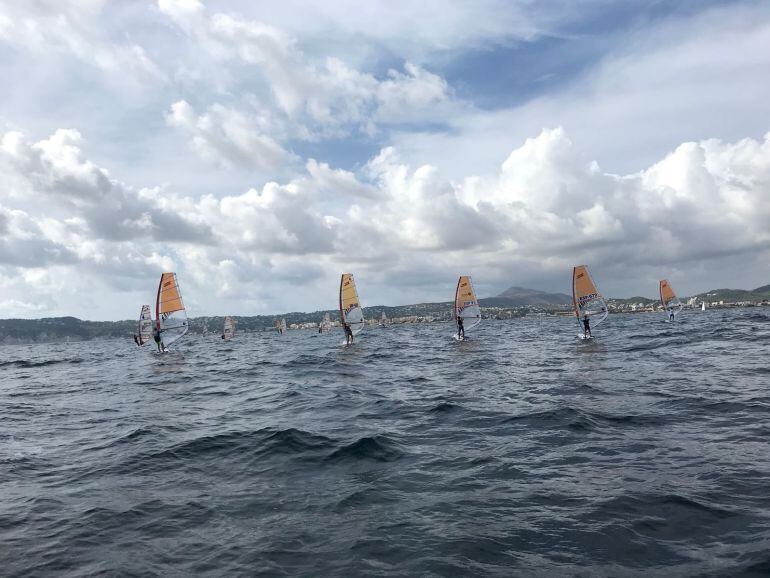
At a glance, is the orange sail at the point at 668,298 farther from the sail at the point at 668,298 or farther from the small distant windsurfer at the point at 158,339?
the small distant windsurfer at the point at 158,339

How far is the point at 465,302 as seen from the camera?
177 ft

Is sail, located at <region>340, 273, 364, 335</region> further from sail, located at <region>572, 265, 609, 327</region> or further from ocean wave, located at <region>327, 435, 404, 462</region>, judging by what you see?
ocean wave, located at <region>327, 435, 404, 462</region>

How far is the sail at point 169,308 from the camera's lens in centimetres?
4500

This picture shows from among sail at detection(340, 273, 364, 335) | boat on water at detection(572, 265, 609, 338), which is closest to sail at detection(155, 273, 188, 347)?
sail at detection(340, 273, 364, 335)

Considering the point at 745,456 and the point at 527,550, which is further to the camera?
the point at 745,456

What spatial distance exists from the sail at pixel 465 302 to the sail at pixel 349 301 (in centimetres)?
1114

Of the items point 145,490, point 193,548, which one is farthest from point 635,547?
point 145,490

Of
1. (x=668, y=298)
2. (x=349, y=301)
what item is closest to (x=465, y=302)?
(x=349, y=301)

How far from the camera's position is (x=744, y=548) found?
20.7 ft

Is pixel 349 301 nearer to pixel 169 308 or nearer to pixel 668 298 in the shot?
pixel 169 308

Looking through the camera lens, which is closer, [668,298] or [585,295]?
[585,295]

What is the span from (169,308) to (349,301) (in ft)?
60.3

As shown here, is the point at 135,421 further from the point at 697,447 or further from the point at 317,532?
the point at 697,447

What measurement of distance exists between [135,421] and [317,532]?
11745mm
